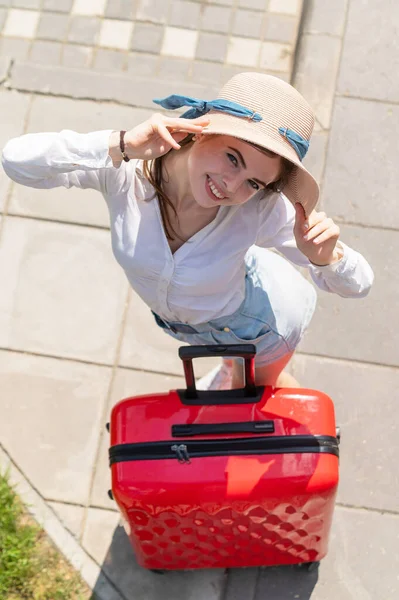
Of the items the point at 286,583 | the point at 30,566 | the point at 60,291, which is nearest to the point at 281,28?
the point at 60,291

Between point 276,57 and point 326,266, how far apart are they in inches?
96.4

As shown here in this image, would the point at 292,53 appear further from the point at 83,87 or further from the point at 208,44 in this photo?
the point at 83,87

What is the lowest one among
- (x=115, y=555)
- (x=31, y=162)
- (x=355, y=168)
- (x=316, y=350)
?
(x=115, y=555)

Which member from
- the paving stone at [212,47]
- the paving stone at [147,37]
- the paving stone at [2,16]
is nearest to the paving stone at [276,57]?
the paving stone at [212,47]

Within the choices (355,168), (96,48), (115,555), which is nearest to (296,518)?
(115,555)

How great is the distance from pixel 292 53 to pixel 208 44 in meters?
0.51

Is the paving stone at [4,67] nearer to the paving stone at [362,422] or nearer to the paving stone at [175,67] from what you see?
the paving stone at [175,67]

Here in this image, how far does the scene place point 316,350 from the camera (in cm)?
358

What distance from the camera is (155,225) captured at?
7.27 feet

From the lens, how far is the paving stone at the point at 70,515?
3.27 meters

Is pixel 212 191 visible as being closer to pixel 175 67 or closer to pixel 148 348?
pixel 148 348

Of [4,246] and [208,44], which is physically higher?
[208,44]

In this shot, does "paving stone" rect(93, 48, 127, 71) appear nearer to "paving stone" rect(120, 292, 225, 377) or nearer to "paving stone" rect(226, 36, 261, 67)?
"paving stone" rect(226, 36, 261, 67)

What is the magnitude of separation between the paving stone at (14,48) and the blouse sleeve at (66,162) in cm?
239
